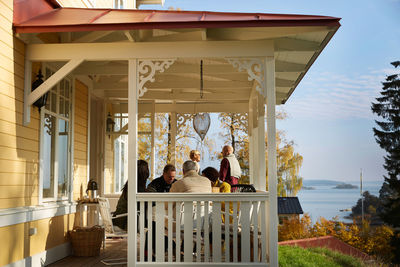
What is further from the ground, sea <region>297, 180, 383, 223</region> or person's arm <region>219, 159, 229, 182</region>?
person's arm <region>219, 159, 229, 182</region>

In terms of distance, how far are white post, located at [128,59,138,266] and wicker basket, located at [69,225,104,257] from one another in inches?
64.9

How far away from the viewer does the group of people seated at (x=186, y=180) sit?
600cm

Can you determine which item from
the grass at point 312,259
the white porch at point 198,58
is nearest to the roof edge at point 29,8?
the white porch at point 198,58

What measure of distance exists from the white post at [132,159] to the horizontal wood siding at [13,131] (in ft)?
4.04

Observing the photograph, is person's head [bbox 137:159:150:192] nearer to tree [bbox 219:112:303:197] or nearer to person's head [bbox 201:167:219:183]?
person's head [bbox 201:167:219:183]

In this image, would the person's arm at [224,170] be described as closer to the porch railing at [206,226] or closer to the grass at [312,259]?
the grass at [312,259]

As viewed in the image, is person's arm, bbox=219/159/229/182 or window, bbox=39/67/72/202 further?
person's arm, bbox=219/159/229/182

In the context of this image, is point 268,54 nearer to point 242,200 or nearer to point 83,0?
point 242,200

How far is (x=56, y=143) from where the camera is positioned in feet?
22.0

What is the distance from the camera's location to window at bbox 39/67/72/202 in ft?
20.7

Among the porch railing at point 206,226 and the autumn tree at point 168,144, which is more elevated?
the autumn tree at point 168,144

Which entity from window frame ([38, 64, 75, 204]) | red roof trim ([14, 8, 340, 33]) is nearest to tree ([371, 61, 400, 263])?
window frame ([38, 64, 75, 204])

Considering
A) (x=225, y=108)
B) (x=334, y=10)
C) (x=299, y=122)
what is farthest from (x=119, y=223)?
(x=334, y=10)

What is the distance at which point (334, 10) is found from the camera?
5825 cm
